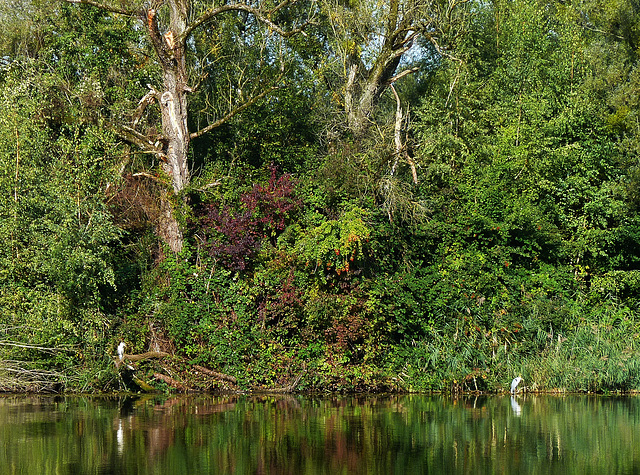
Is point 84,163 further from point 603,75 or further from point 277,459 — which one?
point 603,75

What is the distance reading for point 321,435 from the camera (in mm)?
13180

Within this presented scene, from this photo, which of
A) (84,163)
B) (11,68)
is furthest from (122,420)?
(11,68)

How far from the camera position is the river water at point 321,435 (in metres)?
11.0

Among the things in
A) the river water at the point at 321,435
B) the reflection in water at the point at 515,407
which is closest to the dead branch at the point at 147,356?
the river water at the point at 321,435

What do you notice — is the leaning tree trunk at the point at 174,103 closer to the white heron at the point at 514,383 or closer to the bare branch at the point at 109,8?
the bare branch at the point at 109,8

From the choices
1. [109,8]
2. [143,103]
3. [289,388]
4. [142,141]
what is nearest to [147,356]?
[289,388]

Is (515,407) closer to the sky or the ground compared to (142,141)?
closer to the ground

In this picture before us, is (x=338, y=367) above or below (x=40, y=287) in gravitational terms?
below

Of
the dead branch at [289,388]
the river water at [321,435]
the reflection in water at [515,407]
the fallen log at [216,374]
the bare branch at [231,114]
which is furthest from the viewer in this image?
the bare branch at [231,114]

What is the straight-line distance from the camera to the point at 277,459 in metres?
11.4

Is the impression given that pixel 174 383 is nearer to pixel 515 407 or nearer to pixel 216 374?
pixel 216 374

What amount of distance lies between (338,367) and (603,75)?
543 inches

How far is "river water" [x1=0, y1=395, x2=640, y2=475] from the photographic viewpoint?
11.0m

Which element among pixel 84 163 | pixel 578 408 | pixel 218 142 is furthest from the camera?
pixel 218 142
